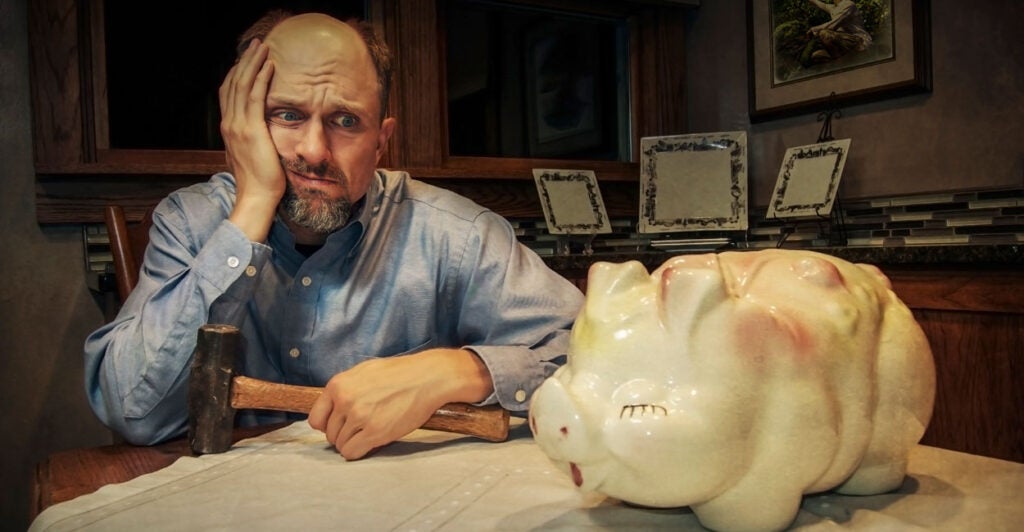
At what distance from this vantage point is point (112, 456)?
0.99m

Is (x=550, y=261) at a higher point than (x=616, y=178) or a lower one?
lower

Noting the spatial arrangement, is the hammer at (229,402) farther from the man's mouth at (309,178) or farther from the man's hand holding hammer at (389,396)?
the man's mouth at (309,178)

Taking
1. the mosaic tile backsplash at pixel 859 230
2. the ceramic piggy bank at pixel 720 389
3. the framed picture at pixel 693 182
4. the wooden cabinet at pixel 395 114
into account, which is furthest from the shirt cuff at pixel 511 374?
the framed picture at pixel 693 182

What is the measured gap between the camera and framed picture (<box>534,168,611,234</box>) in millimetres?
2854

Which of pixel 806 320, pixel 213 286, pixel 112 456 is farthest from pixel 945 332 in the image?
pixel 112 456

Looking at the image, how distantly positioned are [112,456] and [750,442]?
2.70ft

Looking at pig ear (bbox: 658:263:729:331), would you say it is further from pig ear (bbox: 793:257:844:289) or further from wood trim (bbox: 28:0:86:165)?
wood trim (bbox: 28:0:86:165)

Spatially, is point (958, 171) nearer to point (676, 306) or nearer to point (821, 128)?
point (821, 128)

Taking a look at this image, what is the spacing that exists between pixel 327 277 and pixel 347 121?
277mm

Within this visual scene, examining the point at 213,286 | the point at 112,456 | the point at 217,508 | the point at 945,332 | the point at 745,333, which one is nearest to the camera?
the point at 745,333

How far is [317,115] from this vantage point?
1253 millimetres

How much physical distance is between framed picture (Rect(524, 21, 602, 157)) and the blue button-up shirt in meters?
1.56

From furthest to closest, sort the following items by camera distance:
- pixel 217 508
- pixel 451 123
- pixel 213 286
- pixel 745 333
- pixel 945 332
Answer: pixel 451 123 < pixel 945 332 < pixel 213 286 < pixel 217 508 < pixel 745 333

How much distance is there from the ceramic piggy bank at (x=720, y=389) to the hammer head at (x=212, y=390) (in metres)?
0.53
